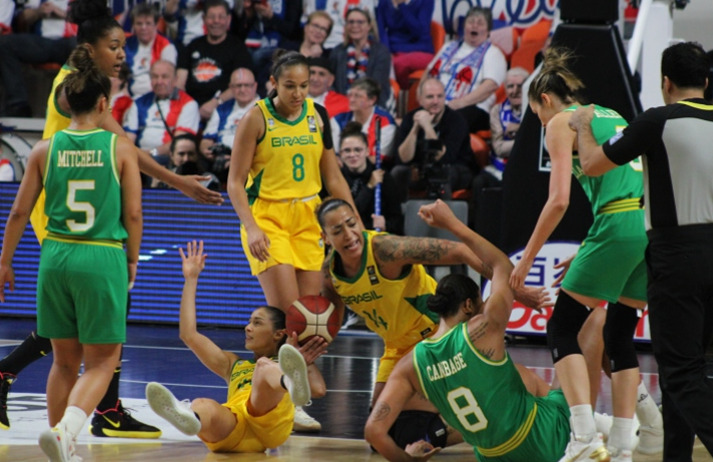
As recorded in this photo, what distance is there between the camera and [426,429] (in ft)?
18.9

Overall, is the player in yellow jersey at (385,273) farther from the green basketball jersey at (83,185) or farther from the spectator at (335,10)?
the spectator at (335,10)

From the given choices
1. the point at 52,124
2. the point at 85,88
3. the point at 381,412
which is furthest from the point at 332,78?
the point at 381,412

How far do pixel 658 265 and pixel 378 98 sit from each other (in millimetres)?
7463

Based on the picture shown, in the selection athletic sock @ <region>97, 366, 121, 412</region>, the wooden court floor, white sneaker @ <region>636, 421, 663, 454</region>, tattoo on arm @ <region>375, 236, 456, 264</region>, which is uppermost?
tattoo on arm @ <region>375, 236, 456, 264</region>

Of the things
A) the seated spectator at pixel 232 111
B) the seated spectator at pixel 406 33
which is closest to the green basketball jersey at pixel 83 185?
the seated spectator at pixel 232 111

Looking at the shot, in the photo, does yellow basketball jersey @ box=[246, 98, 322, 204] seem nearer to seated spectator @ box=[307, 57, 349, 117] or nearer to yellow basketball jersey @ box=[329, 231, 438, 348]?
yellow basketball jersey @ box=[329, 231, 438, 348]

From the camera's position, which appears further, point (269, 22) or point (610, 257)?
point (269, 22)

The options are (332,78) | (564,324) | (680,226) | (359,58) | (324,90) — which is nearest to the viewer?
(680,226)

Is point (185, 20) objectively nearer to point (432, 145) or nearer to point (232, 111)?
point (232, 111)

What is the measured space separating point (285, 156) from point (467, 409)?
2.17m

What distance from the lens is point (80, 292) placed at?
17.5 ft

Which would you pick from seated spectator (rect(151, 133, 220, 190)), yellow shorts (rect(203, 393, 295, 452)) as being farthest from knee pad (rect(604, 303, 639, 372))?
seated spectator (rect(151, 133, 220, 190))

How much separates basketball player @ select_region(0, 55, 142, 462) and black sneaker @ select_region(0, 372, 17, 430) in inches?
41.7

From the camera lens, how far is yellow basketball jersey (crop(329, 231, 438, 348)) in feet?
19.6
